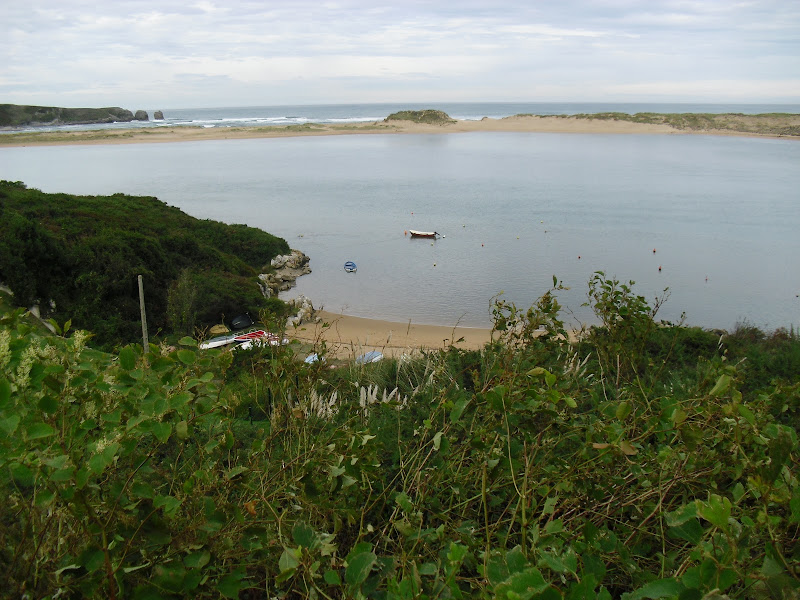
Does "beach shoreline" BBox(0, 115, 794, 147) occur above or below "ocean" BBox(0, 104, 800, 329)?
above

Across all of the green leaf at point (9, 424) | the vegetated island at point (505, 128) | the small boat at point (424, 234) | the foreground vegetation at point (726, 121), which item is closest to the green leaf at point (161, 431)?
the green leaf at point (9, 424)

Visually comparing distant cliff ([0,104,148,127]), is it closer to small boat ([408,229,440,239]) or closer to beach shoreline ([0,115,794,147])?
beach shoreline ([0,115,794,147])

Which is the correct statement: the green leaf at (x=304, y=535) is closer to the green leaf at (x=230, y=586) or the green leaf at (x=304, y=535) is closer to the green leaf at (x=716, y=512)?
the green leaf at (x=230, y=586)

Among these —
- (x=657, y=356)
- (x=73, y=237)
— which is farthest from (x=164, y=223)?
(x=657, y=356)

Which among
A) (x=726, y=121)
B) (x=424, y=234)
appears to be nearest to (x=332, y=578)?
(x=424, y=234)

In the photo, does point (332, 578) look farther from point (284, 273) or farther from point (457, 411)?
point (284, 273)

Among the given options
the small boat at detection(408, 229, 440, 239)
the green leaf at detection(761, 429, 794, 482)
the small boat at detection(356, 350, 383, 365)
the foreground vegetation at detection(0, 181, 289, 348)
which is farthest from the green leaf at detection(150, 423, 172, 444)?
the small boat at detection(408, 229, 440, 239)
